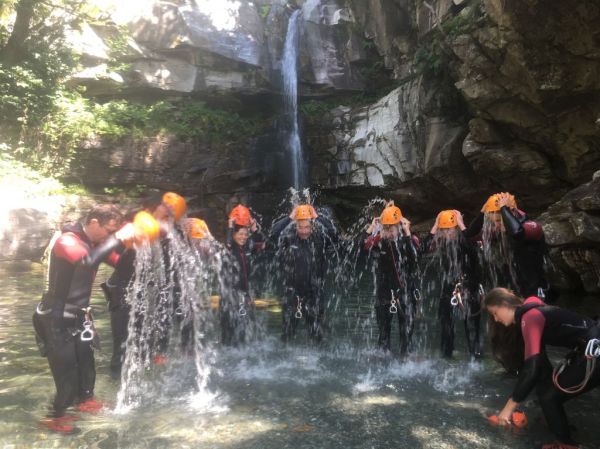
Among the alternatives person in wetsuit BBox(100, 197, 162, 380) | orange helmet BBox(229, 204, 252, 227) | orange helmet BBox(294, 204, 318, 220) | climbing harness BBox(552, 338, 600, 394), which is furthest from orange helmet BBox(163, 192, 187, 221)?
climbing harness BBox(552, 338, 600, 394)

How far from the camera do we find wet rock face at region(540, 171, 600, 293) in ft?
27.7

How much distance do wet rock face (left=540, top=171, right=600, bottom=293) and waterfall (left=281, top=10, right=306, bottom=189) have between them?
1061 centimetres

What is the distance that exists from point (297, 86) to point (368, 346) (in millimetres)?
14603

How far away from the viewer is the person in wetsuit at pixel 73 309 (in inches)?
154

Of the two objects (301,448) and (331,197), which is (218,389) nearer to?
(301,448)

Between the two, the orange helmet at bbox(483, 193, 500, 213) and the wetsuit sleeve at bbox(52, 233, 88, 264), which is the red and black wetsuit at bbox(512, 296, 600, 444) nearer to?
the orange helmet at bbox(483, 193, 500, 213)

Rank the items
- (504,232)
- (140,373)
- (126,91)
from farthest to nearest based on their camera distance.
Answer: (126,91) → (504,232) → (140,373)

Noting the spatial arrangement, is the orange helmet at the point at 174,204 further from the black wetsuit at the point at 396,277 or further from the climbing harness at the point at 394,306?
the climbing harness at the point at 394,306

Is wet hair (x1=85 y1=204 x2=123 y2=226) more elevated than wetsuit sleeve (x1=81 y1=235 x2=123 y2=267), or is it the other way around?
wet hair (x1=85 y1=204 x2=123 y2=226)

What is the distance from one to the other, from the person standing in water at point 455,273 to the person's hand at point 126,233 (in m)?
3.60

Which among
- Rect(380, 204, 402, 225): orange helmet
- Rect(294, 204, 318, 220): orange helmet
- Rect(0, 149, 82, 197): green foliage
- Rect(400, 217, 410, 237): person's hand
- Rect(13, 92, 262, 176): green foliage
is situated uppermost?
Rect(13, 92, 262, 176): green foliage

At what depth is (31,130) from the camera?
52.0 feet

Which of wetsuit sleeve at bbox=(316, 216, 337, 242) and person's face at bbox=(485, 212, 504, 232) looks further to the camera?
wetsuit sleeve at bbox=(316, 216, 337, 242)

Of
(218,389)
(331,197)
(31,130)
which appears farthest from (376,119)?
(218,389)
